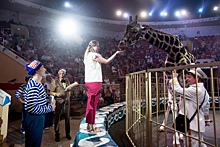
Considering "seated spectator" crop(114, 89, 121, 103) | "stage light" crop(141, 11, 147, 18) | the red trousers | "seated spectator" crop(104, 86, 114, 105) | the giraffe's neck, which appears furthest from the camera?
"stage light" crop(141, 11, 147, 18)

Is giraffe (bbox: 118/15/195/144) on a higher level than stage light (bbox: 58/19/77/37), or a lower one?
lower

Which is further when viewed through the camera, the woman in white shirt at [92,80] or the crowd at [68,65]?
the woman in white shirt at [92,80]

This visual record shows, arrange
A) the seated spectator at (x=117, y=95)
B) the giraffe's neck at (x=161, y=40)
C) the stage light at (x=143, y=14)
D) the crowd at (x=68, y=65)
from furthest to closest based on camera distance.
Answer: the stage light at (x=143, y=14) < the seated spectator at (x=117, y=95) < the giraffe's neck at (x=161, y=40) < the crowd at (x=68, y=65)

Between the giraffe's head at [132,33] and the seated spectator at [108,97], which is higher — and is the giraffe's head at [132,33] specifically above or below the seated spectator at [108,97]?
above

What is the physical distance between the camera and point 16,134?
460cm

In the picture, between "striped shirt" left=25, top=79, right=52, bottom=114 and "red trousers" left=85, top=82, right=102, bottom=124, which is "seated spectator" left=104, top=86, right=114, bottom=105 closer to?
"red trousers" left=85, top=82, right=102, bottom=124

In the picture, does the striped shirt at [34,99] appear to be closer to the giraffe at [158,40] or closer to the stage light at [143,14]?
the giraffe at [158,40]

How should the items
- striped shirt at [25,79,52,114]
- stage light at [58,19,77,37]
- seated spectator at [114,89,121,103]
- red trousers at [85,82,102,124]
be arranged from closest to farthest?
striped shirt at [25,79,52,114]
red trousers at [85,82,102,124]
seated spectator at [114,89,121,103]
stage light at [58,19,77,37]

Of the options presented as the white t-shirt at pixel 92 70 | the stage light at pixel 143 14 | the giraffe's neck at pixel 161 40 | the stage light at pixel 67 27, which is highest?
the stage light at pixel 143 14

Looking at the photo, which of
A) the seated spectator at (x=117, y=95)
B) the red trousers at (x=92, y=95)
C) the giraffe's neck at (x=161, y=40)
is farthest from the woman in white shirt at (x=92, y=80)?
the seated spectator at (x=117, y=95)

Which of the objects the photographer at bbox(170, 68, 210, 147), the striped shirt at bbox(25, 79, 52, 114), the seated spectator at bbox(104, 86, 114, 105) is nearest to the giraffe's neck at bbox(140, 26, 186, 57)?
the photographer at bbox(170, 68, 210, 147)

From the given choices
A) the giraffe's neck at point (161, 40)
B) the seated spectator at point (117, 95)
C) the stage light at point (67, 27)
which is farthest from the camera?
the stage light at point (67, 27)

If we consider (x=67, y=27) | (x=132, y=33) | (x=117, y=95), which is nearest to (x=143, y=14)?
(x=67, y=27)

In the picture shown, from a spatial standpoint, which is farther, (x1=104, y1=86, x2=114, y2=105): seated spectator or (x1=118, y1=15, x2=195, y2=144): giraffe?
(x1=104, y1=86, x2=114, y2=105): seated spectator
